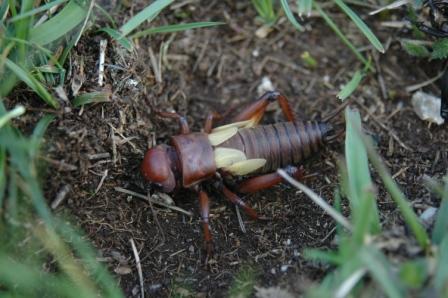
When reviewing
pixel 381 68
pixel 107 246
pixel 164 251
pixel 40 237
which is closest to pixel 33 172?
pixel 40 237

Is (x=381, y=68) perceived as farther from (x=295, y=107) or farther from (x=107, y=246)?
(x=107, y=246)

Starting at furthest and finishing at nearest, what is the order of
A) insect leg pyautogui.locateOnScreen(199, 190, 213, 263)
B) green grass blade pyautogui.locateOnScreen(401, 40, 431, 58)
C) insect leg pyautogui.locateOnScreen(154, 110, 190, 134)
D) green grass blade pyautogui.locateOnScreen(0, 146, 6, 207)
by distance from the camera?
green grass blade pyautogui.locateOnScreen(401, 40, 431, 58)
insect leg pyautogui.locateOnScreen(154, 110, 190, 134)
insect leg pyautogui.locateOnScreen(199, 190, 213, 263)
green grass blade pyautogui.locateOnScreen(0, 146, 6, 207)

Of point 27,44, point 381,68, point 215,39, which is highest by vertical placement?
point 27,44

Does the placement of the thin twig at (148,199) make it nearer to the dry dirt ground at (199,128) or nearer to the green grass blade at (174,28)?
the dry dirt ground at (199,128)

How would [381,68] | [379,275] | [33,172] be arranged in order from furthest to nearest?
[381,68] < [33,172] < [379,275]

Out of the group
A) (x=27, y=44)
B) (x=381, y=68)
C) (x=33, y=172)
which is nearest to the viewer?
(x=33, y=172)

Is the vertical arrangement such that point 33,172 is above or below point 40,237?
above

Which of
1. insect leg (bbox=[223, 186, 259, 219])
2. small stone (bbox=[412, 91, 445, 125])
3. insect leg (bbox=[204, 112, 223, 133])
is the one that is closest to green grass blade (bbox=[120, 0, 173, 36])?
insect leg (bbox=[204, 112, 223, 133])

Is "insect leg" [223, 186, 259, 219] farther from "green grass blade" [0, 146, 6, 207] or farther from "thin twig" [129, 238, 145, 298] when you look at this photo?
"green grass blade" [0, 146, 6, 207]
